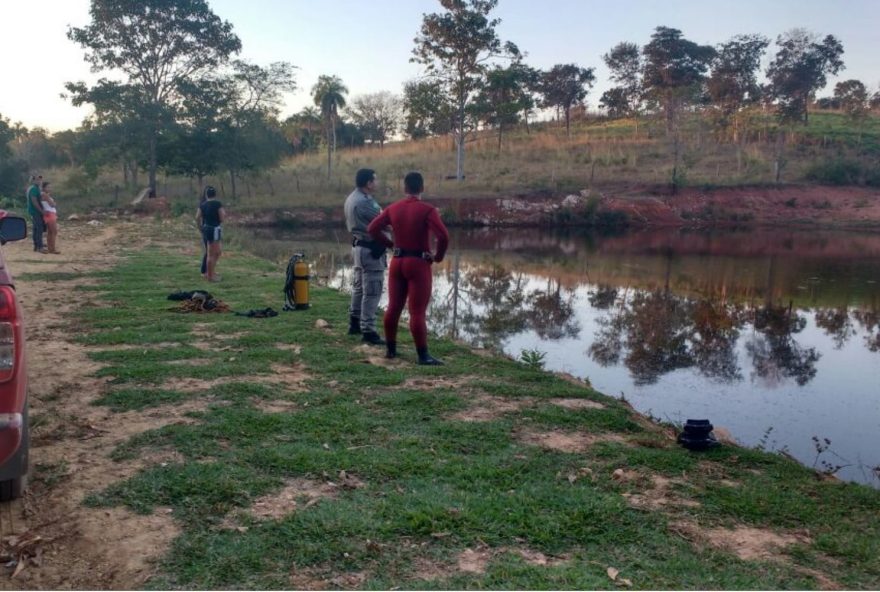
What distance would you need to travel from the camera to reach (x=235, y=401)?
6102 mm

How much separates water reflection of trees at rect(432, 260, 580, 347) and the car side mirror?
675cm

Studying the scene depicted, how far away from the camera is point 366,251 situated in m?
8.41

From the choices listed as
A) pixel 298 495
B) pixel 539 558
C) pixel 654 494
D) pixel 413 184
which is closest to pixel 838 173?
pixel 413 184

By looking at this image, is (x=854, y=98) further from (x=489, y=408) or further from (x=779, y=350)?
(x=489, y=408)

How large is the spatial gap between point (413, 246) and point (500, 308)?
7.20 m

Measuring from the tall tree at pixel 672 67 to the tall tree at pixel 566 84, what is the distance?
8441 mm

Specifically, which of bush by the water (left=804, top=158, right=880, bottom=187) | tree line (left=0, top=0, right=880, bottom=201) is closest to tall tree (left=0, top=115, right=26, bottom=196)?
tree line (left=0, top=0, right=880, bottom=201)

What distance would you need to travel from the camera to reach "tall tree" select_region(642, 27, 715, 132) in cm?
5234

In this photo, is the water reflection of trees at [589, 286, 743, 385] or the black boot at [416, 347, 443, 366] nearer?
the black boot at [416, 347, 443, 366]

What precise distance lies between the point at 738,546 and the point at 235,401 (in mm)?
4009

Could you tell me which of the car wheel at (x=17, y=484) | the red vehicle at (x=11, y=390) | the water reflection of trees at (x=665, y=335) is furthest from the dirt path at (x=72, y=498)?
the water reflection of trees at (x=665, y=335)

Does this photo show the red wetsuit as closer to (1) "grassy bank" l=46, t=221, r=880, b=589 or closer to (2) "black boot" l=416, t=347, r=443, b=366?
(2) "black boot" l=416, t=347, r=443, b=366

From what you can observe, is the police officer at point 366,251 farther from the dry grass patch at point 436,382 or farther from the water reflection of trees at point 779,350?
the water reflection of trees at point 779,350

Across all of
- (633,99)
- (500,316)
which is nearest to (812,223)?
(633,99)
